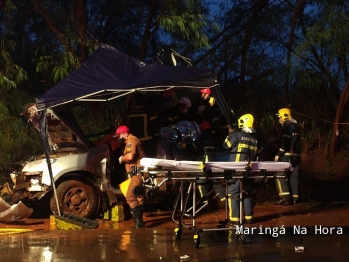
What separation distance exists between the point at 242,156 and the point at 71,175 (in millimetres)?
3206

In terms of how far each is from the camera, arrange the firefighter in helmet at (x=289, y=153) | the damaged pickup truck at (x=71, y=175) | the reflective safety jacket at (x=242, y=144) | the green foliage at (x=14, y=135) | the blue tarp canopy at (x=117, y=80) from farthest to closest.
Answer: the green foliage at (x=14, y=135) < the firefighter in helmet at (x=289, y=153) < the damaged pickup truck at (x=71, y=175) < the blue tarp canopy at (x=117, y=80) < the reflective safety jacket at (x=242, y=144)

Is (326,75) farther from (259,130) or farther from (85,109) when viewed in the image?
(85,109)

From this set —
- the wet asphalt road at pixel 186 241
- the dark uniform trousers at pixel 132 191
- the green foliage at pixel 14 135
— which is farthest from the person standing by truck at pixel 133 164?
the green foliage at pixel 14 135

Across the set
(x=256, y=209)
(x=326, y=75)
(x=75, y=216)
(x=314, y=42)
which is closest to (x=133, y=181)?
(x=75, y=216)

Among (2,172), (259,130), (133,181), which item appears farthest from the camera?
(259,130)

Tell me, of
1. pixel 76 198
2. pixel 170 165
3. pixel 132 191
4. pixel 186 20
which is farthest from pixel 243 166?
pixel 186 20

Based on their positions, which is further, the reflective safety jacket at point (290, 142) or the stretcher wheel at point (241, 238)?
the reflective safety jacket at point (290, 142)

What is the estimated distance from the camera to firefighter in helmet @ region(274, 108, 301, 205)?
41.4 ft

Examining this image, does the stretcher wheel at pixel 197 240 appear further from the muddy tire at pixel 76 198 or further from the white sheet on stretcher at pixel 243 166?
the muddy tire at pixel 76 198

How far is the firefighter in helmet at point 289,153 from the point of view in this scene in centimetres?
1262

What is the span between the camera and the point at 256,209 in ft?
41.8

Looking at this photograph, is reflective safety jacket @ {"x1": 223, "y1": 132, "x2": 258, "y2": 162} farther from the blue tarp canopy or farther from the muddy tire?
the muddy tire

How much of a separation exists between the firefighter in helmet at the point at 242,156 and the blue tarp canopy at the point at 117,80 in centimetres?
118

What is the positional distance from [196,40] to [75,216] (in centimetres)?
494
